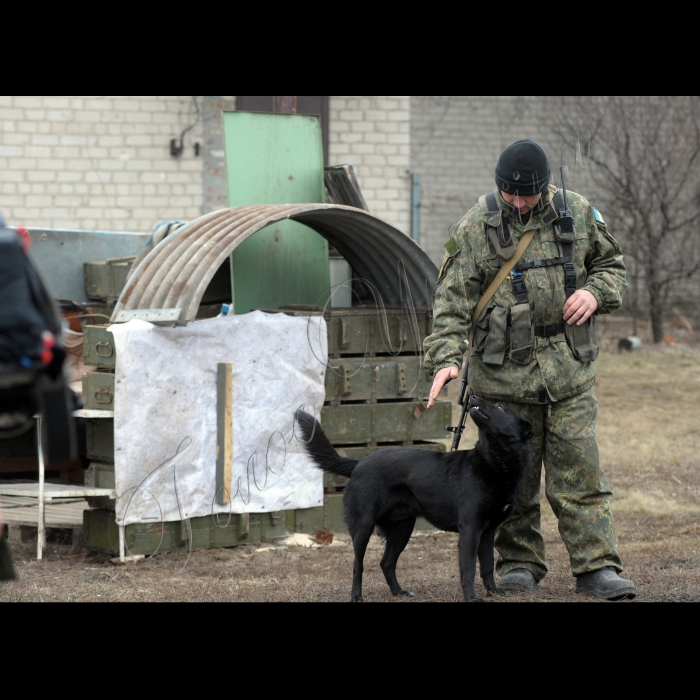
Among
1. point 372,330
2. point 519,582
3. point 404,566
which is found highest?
point 372,330

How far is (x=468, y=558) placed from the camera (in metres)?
4.58

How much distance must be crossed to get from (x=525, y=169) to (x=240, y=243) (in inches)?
99.7

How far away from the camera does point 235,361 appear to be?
678 centimetres

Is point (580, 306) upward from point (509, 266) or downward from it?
downward

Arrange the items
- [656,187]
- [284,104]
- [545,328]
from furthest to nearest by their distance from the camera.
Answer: [656,187] → [284,104] → [545,328]

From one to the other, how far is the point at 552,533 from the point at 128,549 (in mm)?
2963

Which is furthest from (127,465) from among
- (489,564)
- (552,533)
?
(552,533)

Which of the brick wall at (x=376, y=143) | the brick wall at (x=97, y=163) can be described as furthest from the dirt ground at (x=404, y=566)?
the brick wall at (x=97, y=163)

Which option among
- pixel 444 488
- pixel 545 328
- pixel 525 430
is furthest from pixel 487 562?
pixel 545 328

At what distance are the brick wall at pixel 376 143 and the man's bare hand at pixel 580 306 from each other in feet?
29.3

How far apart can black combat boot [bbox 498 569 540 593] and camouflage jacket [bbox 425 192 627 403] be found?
0.90 metres

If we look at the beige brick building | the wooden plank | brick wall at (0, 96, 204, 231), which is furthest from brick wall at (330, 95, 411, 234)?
the wooden plank

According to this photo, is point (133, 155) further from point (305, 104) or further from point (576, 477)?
point (576, 477)

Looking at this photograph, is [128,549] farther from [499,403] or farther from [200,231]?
[499,403]
